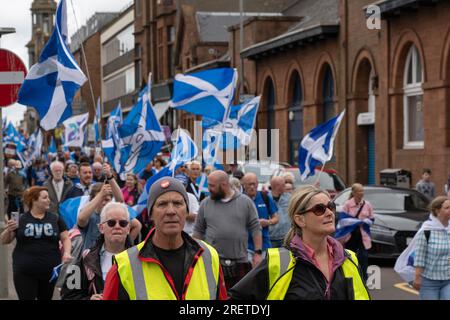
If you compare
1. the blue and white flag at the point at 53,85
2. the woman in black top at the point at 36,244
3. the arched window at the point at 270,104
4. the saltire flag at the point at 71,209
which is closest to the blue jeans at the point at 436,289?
the saltire flag at the point at 71,209

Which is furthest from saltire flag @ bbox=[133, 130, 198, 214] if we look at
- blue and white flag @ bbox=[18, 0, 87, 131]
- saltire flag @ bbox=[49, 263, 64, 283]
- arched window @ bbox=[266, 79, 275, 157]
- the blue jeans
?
arched window @ bbox=[266, 79, 275, 157]

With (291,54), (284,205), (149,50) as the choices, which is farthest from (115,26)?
(284,205)

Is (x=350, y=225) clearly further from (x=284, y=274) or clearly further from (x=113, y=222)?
(x=284, y=274)

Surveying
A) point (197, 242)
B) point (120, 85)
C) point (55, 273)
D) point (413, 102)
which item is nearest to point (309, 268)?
point (197, 242)

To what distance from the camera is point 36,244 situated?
9586mm

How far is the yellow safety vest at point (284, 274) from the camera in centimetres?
470

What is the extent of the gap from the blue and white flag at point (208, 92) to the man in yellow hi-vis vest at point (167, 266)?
1107 cm

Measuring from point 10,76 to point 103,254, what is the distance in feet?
19.8

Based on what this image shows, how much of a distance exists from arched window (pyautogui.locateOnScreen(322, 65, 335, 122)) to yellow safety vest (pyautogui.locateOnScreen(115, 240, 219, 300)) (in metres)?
32.3

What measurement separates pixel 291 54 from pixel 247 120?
2196cm

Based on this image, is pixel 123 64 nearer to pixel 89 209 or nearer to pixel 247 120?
pixel 247 120

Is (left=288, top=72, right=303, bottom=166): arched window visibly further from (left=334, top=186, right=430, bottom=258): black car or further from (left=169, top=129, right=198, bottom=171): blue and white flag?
(left=169, top=129, right=198, bottom=171): blue and white flag

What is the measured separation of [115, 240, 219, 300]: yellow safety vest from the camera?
467 cm

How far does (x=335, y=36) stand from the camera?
117 ft
